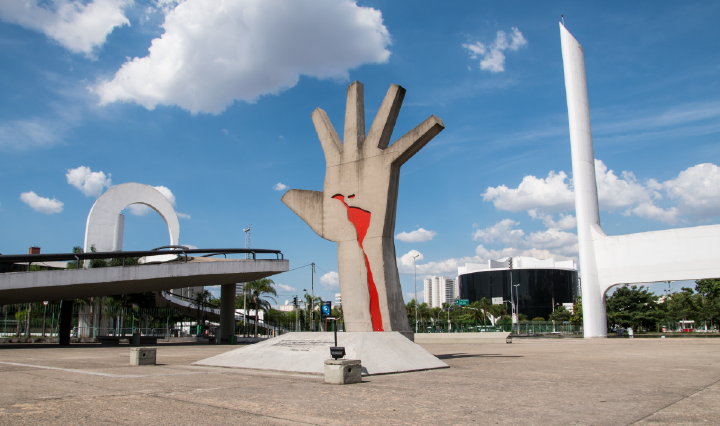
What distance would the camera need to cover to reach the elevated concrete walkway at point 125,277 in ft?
84.2

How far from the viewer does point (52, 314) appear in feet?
174

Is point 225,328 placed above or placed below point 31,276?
below

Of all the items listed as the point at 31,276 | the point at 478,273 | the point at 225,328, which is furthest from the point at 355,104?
the point at 478,273

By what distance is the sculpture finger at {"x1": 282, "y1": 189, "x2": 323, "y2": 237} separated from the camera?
17375 mm

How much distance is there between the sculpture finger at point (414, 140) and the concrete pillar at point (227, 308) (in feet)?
87.8

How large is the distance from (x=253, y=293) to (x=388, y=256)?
4560 cm

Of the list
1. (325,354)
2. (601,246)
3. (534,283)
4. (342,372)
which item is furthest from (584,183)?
(534,283)

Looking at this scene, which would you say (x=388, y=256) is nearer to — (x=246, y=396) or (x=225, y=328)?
(x=246, y=396)

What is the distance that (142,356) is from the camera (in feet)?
44.9

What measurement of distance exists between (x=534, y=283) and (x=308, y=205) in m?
127

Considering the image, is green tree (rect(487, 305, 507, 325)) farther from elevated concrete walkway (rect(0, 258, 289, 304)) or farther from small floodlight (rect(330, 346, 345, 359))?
small floodlight (rect(330, 346, 345, 359))

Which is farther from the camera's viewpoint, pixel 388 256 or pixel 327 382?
pixel 388 256

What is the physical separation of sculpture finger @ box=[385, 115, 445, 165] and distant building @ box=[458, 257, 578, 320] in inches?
4801

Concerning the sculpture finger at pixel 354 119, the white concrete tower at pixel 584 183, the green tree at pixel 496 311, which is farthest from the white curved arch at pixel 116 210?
the green tree at pixel 496 311
